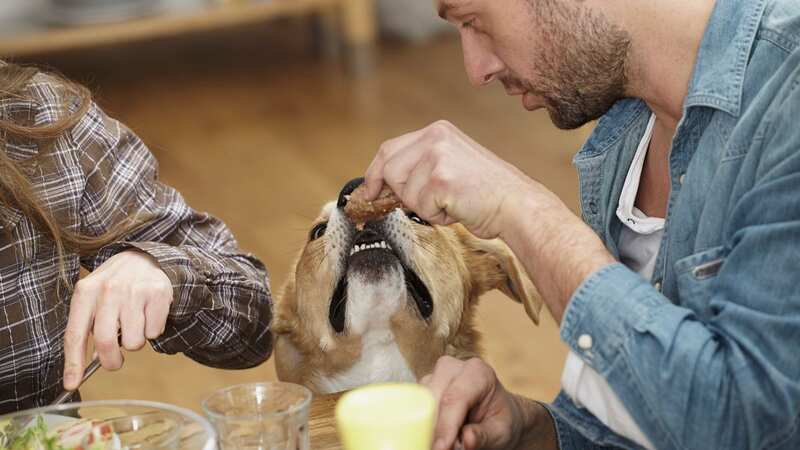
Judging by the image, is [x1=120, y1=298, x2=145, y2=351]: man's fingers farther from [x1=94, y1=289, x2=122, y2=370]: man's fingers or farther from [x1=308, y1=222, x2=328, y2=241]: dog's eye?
[x1=308, y1=222, x2=328, y2=241]: dog's eye

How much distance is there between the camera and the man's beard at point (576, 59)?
1.34m

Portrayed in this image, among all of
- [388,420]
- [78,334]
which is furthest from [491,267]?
[388,420]

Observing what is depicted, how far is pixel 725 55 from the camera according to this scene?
1250mm

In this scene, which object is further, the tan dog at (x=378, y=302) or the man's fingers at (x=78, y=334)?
the tan dog at (x=378, y=302)

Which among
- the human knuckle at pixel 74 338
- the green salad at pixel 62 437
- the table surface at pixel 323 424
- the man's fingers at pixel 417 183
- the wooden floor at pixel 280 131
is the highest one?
the man's fingers at pixel 417 183

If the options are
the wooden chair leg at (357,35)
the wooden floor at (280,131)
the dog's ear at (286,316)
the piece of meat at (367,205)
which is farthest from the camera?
the wooden chair leg at (357,35)

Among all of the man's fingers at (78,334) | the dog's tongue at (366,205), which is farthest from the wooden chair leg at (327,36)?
the man's fingers at (78,334)

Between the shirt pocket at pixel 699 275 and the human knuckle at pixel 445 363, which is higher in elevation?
the shirt pocket at pixel 699 275

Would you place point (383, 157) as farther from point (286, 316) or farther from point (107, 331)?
point (286, 316)

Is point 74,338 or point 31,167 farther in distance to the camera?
point 31,167

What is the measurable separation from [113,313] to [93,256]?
364 mm

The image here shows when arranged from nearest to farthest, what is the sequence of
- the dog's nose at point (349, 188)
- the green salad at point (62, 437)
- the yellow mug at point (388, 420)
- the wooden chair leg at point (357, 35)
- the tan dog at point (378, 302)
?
the yellow mug at point (388, 420) → the green salad at point (62, 437) → the dog's nose at point (349, 188) → the tan dog at point (378, 302) → the wooden chair leg at point (357, 35)

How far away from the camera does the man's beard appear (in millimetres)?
1337

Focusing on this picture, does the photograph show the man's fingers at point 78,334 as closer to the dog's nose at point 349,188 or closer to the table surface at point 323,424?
the table surface at point 323,424
